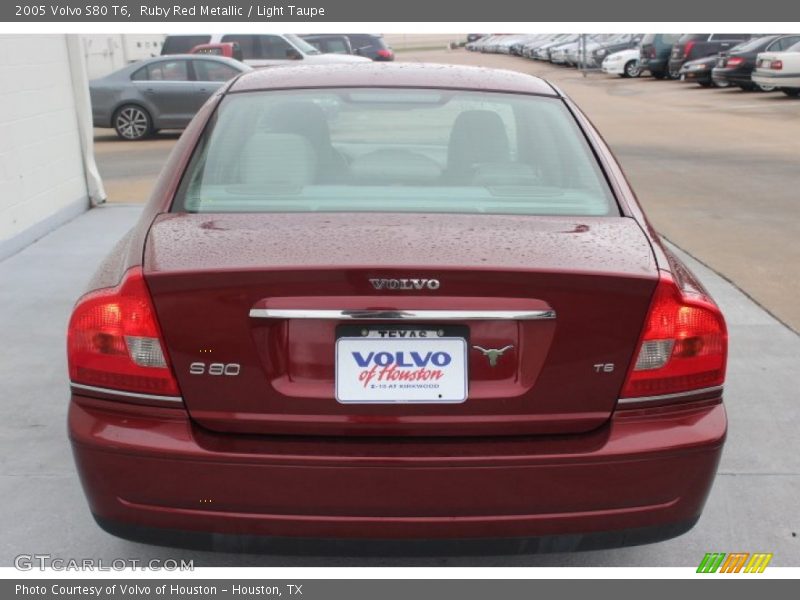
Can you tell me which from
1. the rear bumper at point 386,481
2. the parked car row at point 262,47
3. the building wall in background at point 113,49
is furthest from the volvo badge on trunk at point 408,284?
the building wall in background at point 113,49

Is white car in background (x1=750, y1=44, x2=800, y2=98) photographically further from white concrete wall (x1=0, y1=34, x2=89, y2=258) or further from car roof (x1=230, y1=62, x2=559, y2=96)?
car roof (x1=230, y1=62, x2=559, y2=96)

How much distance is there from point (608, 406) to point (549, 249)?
1.45 feet

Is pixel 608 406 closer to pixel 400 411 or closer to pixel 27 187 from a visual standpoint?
pixel 400 411

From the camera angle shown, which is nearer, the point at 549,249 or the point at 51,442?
the point at 549,249

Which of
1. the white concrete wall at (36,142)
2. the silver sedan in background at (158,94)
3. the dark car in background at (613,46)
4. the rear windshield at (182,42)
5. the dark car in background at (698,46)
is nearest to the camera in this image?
the white concrete wall at (36,142)

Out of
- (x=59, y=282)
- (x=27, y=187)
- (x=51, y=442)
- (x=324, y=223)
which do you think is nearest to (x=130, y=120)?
(x=27, y=187)

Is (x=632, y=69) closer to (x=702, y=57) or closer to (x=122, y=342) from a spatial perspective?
(x=702, y=57)

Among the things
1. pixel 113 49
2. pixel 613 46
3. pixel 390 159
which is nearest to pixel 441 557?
pixel 390 159

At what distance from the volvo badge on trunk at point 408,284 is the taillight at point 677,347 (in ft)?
1.90

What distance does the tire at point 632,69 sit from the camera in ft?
111

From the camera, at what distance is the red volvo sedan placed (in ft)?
8.36

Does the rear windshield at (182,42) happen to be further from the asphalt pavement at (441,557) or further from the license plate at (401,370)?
the license plate at (401,370)

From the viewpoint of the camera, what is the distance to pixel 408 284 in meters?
2.52
